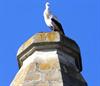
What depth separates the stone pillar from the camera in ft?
22.3

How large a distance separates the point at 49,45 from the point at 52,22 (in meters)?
0.93

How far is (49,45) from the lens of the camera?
7449 millimetres

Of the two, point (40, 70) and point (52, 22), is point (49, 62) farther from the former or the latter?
point (52, 22)

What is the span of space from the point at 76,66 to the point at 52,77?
2.80 feet

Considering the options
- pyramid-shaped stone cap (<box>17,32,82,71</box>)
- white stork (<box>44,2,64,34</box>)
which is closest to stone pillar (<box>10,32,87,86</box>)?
pyramid-shaped stone cap (<box>17,32,82,71</box>)

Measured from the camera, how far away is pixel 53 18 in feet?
27.6

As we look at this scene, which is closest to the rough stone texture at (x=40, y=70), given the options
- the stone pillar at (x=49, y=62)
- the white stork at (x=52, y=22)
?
the stone pillar at (x=49, y=62)

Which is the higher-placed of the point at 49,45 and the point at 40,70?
the point at 49,45

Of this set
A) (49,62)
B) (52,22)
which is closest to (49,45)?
(49,62)

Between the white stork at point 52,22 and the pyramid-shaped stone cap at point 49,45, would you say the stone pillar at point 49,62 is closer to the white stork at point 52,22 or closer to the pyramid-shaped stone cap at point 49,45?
the pyramid-shaped stone cap at point 49,45

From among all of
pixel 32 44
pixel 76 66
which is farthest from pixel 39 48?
pixel 76 66

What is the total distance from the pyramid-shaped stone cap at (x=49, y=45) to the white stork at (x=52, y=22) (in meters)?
0.35

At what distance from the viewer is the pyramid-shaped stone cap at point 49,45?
7459 mm

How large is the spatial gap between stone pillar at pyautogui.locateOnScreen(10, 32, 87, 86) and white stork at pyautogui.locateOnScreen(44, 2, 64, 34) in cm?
43
